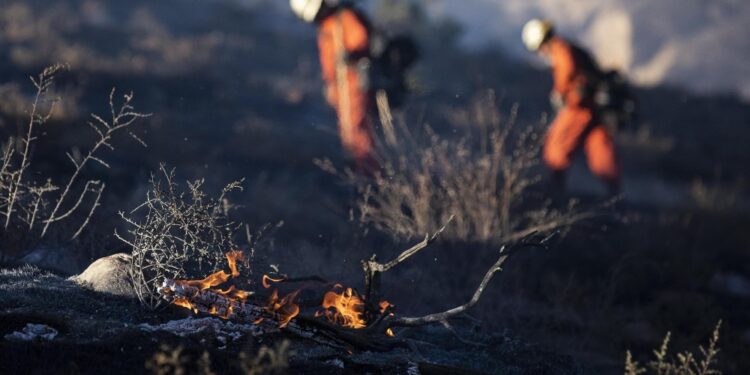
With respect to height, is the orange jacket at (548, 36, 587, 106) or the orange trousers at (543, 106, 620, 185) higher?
the orange jacket at (548, 36, 587, 106)

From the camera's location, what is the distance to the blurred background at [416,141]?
7004mm

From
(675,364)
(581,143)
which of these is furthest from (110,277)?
(581,143)

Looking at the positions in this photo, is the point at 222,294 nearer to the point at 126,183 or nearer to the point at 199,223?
the point at 199,223

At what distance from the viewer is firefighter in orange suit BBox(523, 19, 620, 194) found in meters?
9.54

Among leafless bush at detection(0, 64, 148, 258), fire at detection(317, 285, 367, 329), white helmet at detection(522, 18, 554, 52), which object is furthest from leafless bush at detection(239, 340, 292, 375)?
white helmet at detection(522, 18, 554, 52)

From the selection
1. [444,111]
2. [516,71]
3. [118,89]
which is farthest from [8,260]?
[516,71]

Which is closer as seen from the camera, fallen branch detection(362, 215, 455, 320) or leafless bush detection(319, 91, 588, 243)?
A: fallen branch detection(362, 215, 455, 320)

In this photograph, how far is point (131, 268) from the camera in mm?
4559

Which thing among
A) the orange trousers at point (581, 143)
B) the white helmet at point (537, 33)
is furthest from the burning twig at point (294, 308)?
the white helmet at point (537, 33)

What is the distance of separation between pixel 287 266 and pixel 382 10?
18309 mm

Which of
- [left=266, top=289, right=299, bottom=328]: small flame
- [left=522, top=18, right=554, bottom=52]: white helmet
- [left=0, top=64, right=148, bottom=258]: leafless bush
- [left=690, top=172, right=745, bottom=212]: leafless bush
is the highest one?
[left=522, top=18, right=554, bottom=52]: white helmet

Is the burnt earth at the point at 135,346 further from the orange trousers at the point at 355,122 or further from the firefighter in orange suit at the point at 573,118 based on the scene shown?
the firefighter in orange suit at the point at 573,118

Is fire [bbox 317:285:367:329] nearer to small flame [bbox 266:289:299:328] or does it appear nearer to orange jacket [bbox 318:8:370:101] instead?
small flame [bbox 266:289:299:328]

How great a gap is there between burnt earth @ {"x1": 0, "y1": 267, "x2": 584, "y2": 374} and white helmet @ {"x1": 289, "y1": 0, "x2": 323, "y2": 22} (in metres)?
4.76
